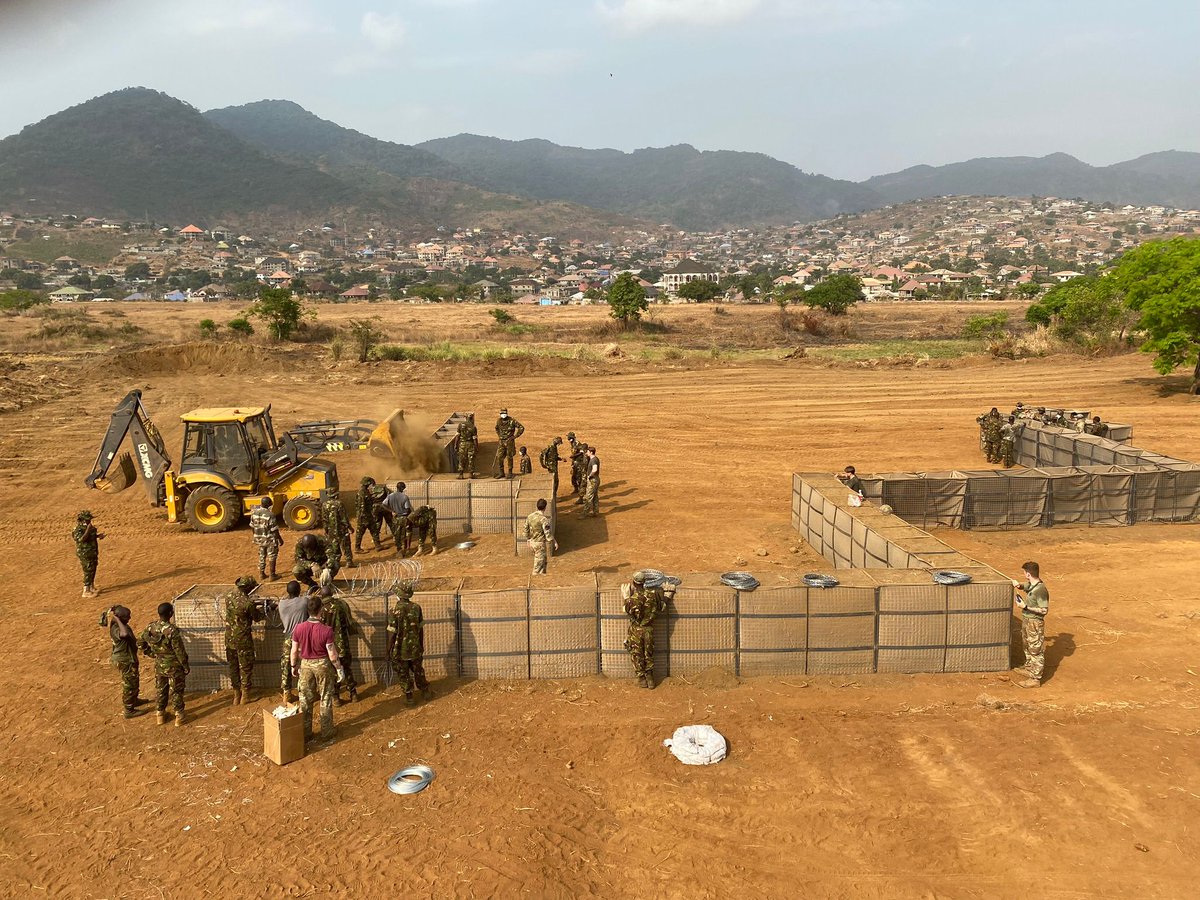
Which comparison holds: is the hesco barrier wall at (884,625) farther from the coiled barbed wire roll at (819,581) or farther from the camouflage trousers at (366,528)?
the camouflage trousers at (366,528)

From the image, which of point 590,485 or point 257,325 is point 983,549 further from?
point 257,325

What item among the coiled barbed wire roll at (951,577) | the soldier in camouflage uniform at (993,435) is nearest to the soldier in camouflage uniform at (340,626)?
the coiled barbed wire roll at (951,577)

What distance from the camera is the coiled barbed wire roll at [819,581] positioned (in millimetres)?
9703

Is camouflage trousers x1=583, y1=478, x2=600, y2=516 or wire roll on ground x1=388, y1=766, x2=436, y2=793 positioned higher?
camouflage trousers x1=583, y1=478, x2=600, y2=516

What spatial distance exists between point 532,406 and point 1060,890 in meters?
26.3

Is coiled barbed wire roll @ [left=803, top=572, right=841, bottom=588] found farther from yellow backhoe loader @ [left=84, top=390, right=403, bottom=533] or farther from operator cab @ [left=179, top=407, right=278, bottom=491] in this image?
operator cab @ [left=179, top=407, right=278, bottom=491]

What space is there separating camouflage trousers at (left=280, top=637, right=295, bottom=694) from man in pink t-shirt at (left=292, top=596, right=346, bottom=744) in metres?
0.19

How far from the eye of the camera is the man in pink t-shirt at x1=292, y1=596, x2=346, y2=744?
8.29 m

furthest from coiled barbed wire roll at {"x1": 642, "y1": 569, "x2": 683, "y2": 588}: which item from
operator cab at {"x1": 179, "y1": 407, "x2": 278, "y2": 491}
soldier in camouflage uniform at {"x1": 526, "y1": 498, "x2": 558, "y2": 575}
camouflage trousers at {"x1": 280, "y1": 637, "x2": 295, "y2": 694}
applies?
operator cab at {"x1": 179, "y1": 407, "x2": 278, "y2": 491}

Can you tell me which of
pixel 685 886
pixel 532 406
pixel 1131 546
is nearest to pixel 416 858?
pixel 685 886

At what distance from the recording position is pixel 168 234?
643ft

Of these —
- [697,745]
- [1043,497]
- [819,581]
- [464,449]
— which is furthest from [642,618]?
[1043,497]

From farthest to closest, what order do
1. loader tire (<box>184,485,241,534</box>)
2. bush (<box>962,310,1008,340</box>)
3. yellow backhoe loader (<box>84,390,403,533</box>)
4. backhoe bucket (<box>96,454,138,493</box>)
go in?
bush (<box>962,310,1008,340</box>)
backhoe bucket (<box>96,454,138,493</box>)
loader tire (<box>184,485,241,534</box>)
yellow backhoe loader (<box>84,390,403,533</box>)

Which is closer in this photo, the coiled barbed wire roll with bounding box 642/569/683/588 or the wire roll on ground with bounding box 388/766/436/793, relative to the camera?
the wire roll on ground with bounding box 388/766/436/793
